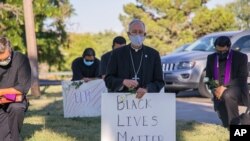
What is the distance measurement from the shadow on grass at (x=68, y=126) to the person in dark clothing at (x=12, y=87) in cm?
156

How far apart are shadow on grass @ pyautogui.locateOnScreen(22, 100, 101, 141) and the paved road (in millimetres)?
2177

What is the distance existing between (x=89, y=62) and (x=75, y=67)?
303 millimetres

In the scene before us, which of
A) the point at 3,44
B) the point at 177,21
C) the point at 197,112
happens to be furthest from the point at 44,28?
the point at 3,44

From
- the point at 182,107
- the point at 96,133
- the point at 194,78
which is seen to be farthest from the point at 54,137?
the point at 194,78

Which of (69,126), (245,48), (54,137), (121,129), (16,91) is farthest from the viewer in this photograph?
(245,48)

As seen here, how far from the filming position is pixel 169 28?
50.9 meters

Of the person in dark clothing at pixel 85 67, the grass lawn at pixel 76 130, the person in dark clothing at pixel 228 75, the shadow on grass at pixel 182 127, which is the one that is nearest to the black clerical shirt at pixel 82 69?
the person in dark clothing at pixel 85 67

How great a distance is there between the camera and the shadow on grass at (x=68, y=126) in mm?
9113

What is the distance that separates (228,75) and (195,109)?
5.28 meters

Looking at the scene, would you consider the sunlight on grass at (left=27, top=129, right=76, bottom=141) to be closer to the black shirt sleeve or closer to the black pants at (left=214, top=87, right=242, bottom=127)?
the black shirt sleeve

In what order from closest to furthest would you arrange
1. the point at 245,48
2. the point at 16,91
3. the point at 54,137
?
the point at 16,91 → the point at 54,137 → the point at 245,48

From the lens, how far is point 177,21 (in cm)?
5031

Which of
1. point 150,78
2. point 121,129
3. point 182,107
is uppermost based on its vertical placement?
point 150,78

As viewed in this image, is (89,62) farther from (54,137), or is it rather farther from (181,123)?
(54,137)
